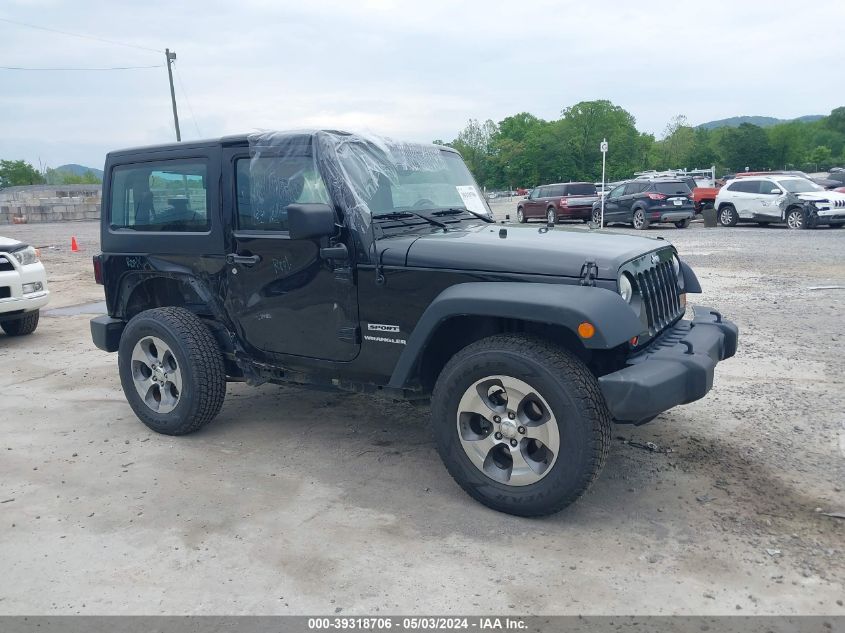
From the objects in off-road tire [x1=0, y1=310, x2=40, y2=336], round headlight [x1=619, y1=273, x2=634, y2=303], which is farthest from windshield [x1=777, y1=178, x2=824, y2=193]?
off-road tire [x1=0, y1=310, x2=40, y2=336]

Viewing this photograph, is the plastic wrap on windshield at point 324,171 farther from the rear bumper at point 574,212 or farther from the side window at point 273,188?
the rear bumper at point 574,212

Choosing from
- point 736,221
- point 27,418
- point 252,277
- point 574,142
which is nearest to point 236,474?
point 252,277

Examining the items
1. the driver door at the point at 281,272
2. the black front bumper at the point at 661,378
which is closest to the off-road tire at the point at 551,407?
the black front bumper at the point at 661,378

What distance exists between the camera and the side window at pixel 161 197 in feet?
15.9

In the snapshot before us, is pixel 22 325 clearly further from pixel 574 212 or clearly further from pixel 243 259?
pixel 574 212

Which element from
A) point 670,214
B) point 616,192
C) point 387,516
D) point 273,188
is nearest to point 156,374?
point 273,188

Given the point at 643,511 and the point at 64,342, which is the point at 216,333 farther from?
the point at 64,342

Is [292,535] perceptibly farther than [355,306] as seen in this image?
No

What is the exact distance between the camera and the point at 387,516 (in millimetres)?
3779

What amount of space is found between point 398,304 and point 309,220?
675 mm

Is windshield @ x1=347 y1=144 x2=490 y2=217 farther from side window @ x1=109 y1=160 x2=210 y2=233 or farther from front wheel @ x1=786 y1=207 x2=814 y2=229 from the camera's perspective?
front wheel @ x1=786 y1=207 x2=814 y2=229

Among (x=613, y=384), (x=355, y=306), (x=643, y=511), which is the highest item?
(x=355, y=306)

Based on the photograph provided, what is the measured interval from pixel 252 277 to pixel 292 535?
1753mm

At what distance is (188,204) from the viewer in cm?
Result: 493
